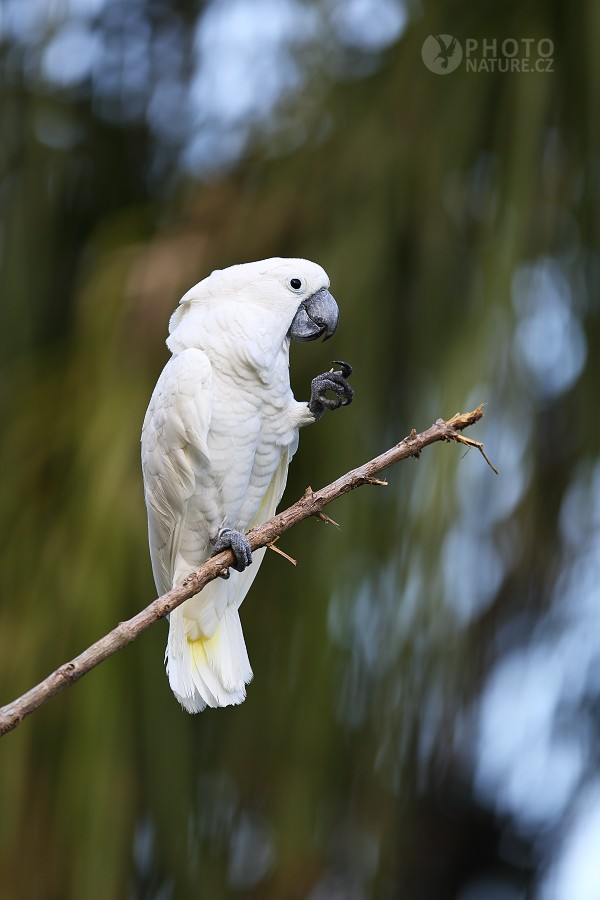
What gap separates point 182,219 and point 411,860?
1.94 metres

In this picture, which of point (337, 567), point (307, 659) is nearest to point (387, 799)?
point (307, 659)

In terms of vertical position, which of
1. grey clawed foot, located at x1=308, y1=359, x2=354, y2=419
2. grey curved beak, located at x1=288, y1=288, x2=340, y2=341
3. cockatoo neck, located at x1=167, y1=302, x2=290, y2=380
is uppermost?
grey curved beak, located at x1=288, y1=288, x2=340, y2=341

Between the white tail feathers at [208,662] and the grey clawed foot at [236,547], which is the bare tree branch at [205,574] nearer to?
the grey clawed foot at [236,547]

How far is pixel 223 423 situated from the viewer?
148 cm

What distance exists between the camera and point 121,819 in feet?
5.04

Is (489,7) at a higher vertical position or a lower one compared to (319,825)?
higher

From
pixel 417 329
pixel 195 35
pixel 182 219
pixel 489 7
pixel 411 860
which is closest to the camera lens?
pixel 417 329

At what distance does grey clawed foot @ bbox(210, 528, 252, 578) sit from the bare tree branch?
0.20 feet

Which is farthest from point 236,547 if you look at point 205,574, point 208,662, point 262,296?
point 262,296

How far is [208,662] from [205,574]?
14.6 inches

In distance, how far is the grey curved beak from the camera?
60.2 inches

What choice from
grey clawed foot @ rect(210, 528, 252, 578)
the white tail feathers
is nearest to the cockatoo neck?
grey clawed foot @ rect(210, 528, 252, 578)

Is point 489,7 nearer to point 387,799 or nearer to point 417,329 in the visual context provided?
point 417,329

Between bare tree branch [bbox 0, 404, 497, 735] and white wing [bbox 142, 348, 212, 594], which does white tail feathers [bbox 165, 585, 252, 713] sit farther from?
bare tree branch [bbox 0, 404, 497, 735]
